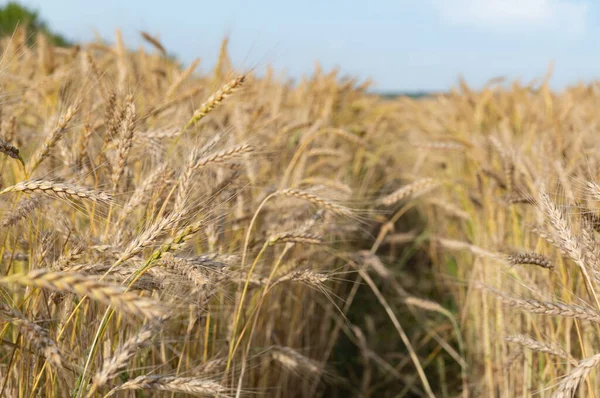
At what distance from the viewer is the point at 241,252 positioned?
1701 mm

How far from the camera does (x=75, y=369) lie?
4.06 ft

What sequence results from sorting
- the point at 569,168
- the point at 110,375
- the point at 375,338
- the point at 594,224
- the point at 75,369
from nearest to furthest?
1. the point at 110,375
2. the point at 75,369
3. the point at 594,224
4. the point at 569,168
5. the point at 375,338

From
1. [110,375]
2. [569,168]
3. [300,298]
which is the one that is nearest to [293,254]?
[300,298]

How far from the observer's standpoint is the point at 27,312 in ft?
4.46

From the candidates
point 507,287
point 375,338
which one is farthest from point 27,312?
point 375,338

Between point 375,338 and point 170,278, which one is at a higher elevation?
point 170,278

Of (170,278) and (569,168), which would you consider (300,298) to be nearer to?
(569,168)

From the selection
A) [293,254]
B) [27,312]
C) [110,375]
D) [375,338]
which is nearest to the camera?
[110,375]

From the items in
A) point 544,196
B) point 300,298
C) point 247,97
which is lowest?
point 300,298

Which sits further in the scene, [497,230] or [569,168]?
[497,230]

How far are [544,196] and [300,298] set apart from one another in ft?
5.09

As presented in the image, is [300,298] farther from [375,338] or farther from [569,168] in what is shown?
[569,168]

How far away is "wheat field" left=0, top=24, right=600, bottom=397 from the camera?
123cm

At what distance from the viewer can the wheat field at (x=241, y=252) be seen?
123cm
